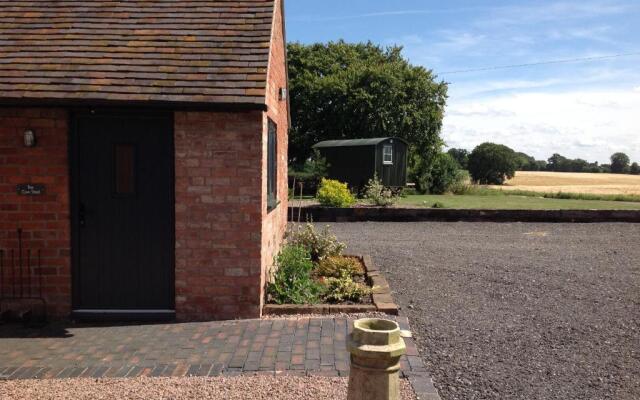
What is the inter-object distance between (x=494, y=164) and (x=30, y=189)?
4967 cm

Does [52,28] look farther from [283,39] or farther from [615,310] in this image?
[615,310]

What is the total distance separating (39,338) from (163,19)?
417cm

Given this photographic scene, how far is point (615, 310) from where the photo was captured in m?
6.67

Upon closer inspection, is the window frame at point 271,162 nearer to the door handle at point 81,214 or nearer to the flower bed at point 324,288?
the flower bed at point 324,288

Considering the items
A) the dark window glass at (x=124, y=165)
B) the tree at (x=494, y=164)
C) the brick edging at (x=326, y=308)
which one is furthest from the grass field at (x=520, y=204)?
the tree at (x=494, y=164)

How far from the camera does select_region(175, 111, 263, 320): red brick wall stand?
239 inches

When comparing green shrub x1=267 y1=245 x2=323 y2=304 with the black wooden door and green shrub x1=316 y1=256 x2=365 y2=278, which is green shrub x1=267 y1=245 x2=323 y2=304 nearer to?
green shrub x1=316 y1=256 x2=365 y2=278

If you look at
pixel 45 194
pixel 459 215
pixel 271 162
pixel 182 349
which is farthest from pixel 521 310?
pixel 459 215

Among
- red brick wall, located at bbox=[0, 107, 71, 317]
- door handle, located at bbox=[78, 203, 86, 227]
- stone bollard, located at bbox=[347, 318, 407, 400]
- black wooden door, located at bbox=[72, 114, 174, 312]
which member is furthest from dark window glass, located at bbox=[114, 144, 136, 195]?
stone bollard, located at bbox=[347, 318, 407, 400]

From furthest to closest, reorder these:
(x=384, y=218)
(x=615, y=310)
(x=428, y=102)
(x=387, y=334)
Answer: (x=428, y=102) < (x=384, y=218) < (x=615, y=310) < (x=387, y=334)

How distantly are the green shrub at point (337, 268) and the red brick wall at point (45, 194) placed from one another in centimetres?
342

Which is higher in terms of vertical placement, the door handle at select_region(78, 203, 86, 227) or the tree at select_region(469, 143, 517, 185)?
the tree at select_region(469, 143, 517, 185)

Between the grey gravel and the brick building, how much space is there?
1832mm

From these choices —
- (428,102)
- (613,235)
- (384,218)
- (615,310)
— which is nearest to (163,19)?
(615,310)
